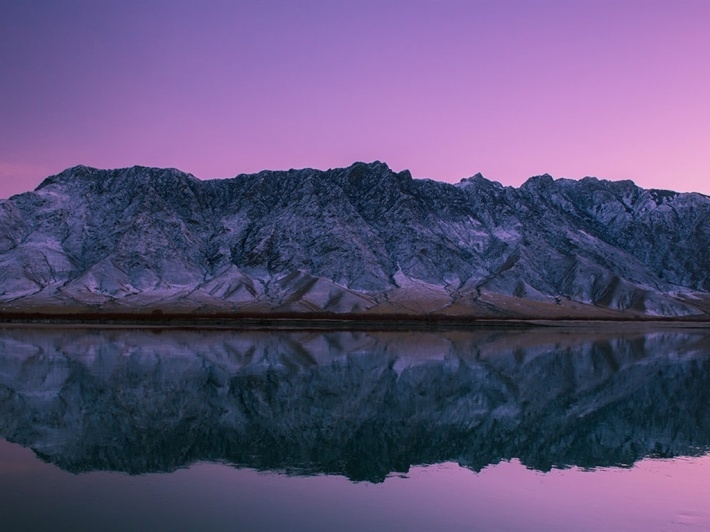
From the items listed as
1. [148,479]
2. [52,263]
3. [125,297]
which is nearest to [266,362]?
[148,479]

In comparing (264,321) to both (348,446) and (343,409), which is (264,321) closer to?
(343,409)

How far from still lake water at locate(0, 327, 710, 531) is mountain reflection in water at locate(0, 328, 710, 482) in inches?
6.1

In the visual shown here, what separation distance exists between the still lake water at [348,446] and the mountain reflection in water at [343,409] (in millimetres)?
156

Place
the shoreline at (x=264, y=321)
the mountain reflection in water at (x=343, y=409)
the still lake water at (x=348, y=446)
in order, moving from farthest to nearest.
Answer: the shoreline at (x=264, y=321) → the mountain reflection in water at (x=343, y=409) → the still lake water at (x=348, y=446)

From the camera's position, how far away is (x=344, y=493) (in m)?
20.5

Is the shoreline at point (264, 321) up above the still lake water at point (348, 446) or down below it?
below

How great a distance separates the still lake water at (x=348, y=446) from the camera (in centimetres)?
1875

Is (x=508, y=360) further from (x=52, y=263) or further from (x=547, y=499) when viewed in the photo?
(x=52, y=263)

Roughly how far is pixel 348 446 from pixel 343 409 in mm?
7961

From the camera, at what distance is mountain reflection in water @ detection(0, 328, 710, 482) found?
25844 millimetres

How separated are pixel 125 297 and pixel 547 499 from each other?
167324mm

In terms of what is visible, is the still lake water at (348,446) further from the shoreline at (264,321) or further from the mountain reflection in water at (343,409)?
the shoreline at (264,321)

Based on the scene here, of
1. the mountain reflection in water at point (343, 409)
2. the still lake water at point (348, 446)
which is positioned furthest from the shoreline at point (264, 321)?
the still lake water at point (348, 446)

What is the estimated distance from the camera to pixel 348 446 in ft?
88.7
